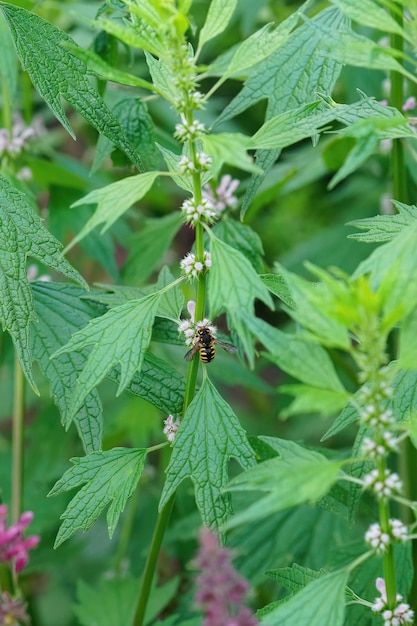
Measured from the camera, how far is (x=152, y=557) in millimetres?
1138

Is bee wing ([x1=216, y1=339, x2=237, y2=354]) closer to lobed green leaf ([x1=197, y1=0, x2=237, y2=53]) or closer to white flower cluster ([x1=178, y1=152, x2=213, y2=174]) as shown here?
white flower cluster ([x1=178, y1=152, x2=213, y2=174])

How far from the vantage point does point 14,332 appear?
41.8 inches

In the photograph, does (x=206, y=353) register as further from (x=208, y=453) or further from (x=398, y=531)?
(x=398, y=531)

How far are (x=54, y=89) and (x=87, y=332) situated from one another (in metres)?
0.35

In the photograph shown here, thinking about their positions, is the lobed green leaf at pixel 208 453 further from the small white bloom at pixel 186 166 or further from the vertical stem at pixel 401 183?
the vertical stem at pixel 401 183

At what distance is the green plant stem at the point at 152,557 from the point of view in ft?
3.62

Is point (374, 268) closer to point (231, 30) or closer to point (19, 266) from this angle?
point (19, 266)

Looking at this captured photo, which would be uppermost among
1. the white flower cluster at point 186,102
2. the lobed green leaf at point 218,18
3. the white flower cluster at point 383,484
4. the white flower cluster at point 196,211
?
the lobed green leaf at point 218,18

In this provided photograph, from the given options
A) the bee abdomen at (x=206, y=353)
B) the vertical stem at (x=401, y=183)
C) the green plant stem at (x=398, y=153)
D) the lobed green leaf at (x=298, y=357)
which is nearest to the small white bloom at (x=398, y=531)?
the lobed green leaf at (x=298, y=357)

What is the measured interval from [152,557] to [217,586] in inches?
18.9

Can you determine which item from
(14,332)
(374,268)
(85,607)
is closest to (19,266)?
(14,332)

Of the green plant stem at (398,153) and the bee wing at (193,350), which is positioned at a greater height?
the green plant stem at (398,153)

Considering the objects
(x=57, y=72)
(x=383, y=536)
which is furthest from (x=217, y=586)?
(x=57, y=72)

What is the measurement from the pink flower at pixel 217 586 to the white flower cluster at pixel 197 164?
0.41m
